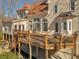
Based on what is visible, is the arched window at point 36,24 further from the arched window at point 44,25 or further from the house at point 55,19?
the arched window at point 44,25

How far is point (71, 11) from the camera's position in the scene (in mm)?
25359

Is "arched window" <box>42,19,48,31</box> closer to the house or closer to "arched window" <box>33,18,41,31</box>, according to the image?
the house

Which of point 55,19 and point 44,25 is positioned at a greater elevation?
point 55,19

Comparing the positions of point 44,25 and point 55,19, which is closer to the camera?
point 55,19

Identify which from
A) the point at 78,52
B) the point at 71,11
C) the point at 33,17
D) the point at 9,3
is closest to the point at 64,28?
the point at 71,11

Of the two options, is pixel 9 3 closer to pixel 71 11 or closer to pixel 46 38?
pixel 46 38

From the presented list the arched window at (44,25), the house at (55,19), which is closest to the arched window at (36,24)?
the house at (55,19)

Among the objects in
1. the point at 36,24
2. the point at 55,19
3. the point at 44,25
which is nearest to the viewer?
the point at 55,19

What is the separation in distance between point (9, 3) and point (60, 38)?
1250cm

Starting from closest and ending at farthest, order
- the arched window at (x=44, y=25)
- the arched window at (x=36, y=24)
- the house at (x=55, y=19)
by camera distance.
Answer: the house at (x=55, y=19) → the arched window at (x=44, y=25) → the arched window at (x=36, y=24)

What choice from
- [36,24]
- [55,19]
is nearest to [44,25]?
[36,24]

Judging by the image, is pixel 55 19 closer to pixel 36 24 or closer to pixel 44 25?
pixel 44 25

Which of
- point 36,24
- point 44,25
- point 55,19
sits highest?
point 55,19

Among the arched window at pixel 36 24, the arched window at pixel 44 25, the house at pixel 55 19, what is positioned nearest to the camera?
the house at pixel 55 19
